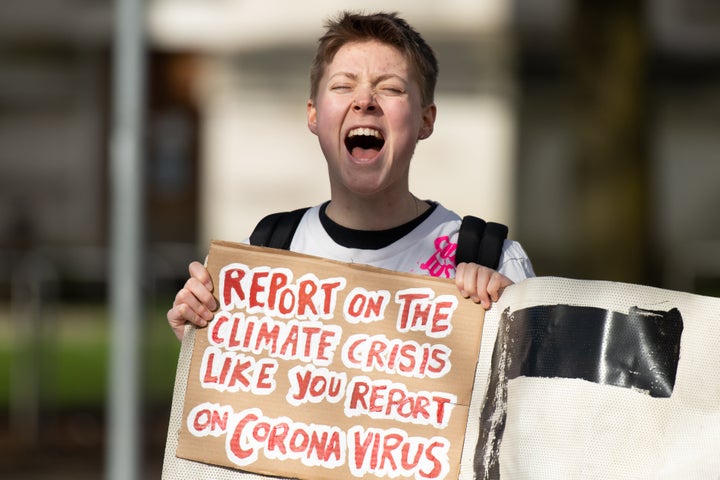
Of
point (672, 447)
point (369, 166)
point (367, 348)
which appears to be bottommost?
point (672, 447)

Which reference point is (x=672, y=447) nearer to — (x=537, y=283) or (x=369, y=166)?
(x=537, y=283)

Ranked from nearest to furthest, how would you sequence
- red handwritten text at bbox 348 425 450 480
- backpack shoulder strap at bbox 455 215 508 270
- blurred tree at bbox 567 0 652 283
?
red handwritten text at bbox 348 425 450 480 < backpack shoulder strap at bbox 455 215 508 270 < blurred tree at bbox 567 0 652 283

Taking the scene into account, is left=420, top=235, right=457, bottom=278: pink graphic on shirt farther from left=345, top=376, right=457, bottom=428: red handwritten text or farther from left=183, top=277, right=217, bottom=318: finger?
left=183, top=277, right=217, bottom=318: finger

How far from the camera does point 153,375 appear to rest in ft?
32.5

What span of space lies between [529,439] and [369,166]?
2.09 feet

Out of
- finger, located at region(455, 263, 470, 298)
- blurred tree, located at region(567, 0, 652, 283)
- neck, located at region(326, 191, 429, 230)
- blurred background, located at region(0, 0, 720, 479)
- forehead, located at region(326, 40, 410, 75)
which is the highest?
blurred background, located at region(0, 0, 720, 479)

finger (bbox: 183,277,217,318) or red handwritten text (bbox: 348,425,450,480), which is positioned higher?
finger (bbox: 183,277,217,318)

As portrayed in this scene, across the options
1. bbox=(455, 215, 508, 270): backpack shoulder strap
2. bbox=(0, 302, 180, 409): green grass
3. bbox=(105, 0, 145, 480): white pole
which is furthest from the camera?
bbox=(0, 302, 180, 409): green grass

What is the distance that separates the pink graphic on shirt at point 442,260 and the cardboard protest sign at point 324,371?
0.33 feet

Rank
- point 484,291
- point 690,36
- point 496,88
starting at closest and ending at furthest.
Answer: point 484,291 → point 496,88 → point 690,36

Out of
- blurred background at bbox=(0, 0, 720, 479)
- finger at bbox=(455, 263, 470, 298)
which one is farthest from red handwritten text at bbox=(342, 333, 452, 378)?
blurred background at bbox=(0, 0, 720, 479)

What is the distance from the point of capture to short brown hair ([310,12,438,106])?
9.65ft

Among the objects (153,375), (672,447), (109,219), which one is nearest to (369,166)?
(672,447)

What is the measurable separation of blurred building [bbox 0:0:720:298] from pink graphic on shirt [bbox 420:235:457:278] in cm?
962
